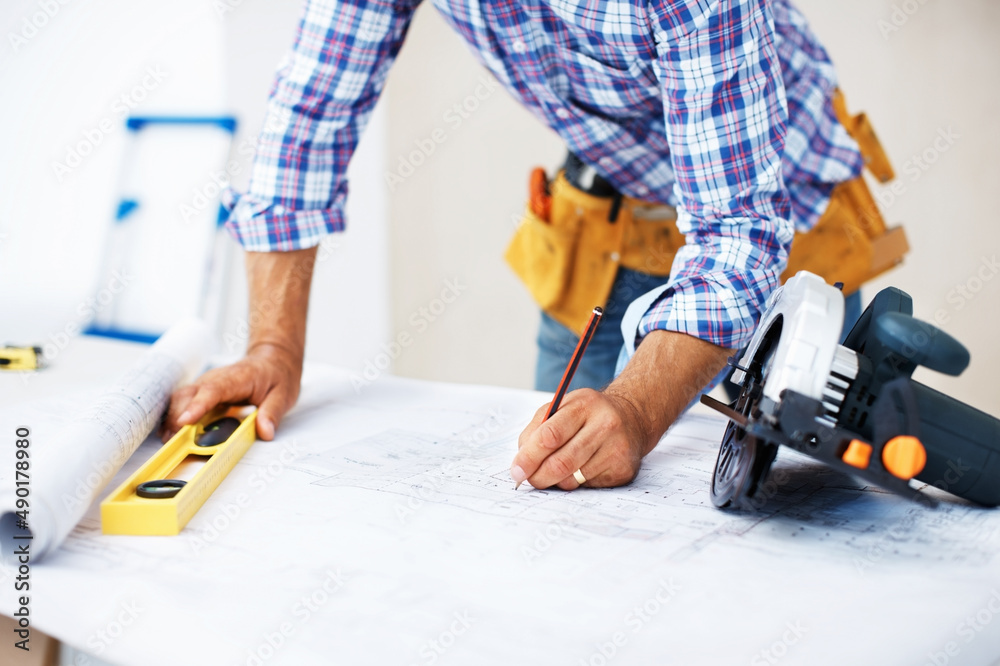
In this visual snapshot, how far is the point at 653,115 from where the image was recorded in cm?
94

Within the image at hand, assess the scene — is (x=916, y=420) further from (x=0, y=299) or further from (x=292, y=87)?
(x=0, y=299)

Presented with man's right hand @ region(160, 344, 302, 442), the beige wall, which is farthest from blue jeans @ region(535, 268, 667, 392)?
the beige wall

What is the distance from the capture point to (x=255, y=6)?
186cm

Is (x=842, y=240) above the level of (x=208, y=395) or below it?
above

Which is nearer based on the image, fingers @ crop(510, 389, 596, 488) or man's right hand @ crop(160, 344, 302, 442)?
fingers @ crop(510, 389, 596, 488)
